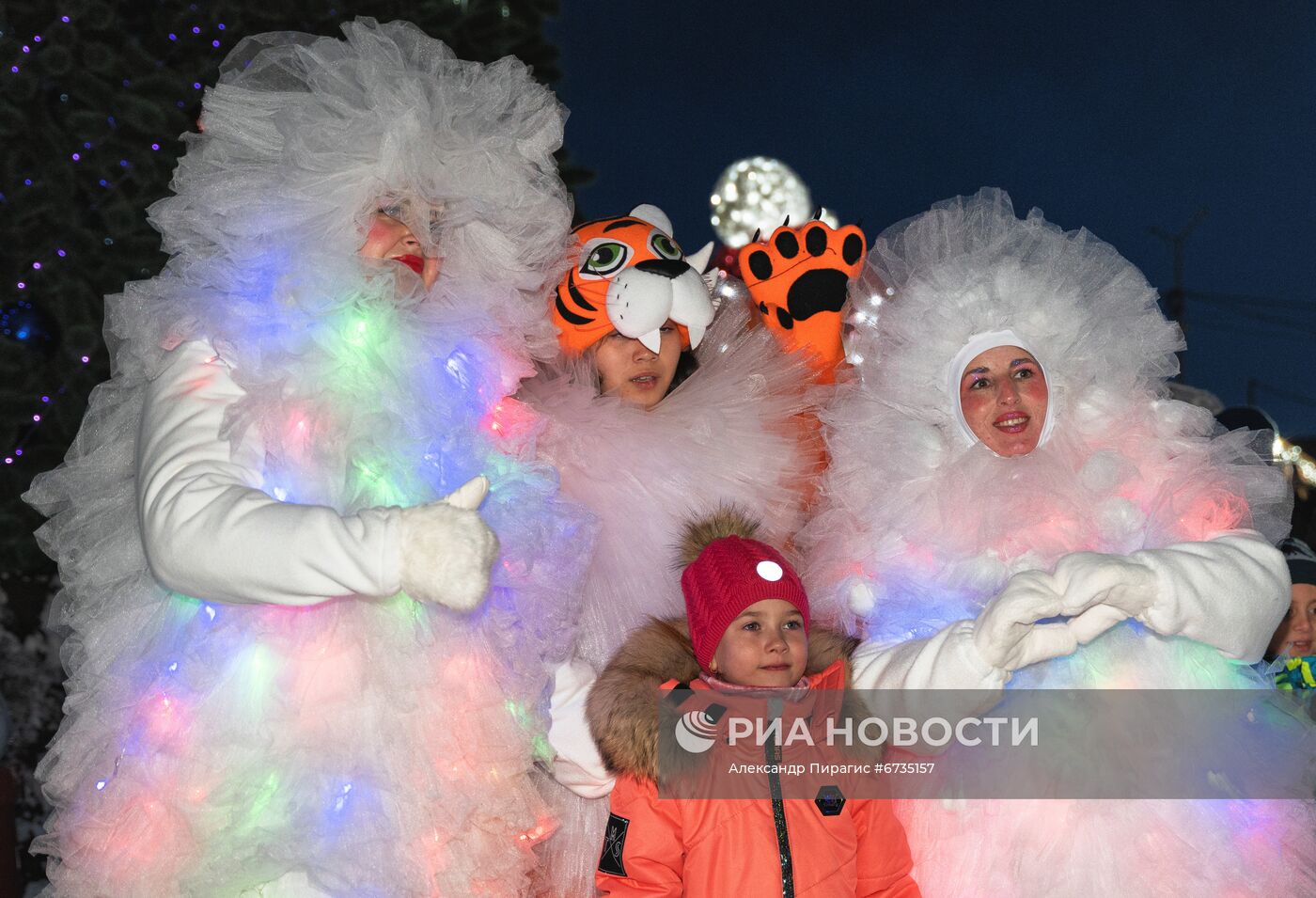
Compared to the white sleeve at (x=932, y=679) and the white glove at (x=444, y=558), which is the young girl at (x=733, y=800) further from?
the white glove at (x=444, y=558)

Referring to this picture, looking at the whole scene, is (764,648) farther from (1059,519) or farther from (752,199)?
(752,199)

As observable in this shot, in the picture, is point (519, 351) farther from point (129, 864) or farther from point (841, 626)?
point (129, 864)

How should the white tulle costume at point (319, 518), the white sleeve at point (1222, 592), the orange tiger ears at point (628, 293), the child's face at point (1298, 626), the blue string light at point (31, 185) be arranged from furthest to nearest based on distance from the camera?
the blue string light at point (31, 185) < the child's face at point (1298, 626) < the orange tiger ears at point (628, 293) < the white sleeve at point (1222, 592) < the white tulle costume at point (319, 518)

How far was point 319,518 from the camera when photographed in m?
2.05

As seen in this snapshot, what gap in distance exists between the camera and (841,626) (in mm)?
2996

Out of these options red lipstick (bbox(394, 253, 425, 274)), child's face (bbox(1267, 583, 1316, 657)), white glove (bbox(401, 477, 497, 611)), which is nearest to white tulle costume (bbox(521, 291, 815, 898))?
red lipstick (bbox(394, 253, 425, 274))

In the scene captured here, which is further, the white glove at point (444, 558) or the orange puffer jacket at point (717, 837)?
the orange puffer jacket at point (717, 837)

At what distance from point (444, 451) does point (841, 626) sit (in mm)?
1154

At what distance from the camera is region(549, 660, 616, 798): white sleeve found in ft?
8.80

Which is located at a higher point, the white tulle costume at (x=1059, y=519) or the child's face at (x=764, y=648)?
the white tulle costume at (x=1059, y=519)

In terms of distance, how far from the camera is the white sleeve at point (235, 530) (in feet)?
6.65

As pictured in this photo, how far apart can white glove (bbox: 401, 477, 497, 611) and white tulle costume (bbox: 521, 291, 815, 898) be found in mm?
788

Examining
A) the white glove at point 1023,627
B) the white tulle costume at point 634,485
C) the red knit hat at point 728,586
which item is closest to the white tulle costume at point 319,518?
the white tulle costume at point 634,485

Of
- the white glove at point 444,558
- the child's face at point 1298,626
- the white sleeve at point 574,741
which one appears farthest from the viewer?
the child's face at point 1298,626
